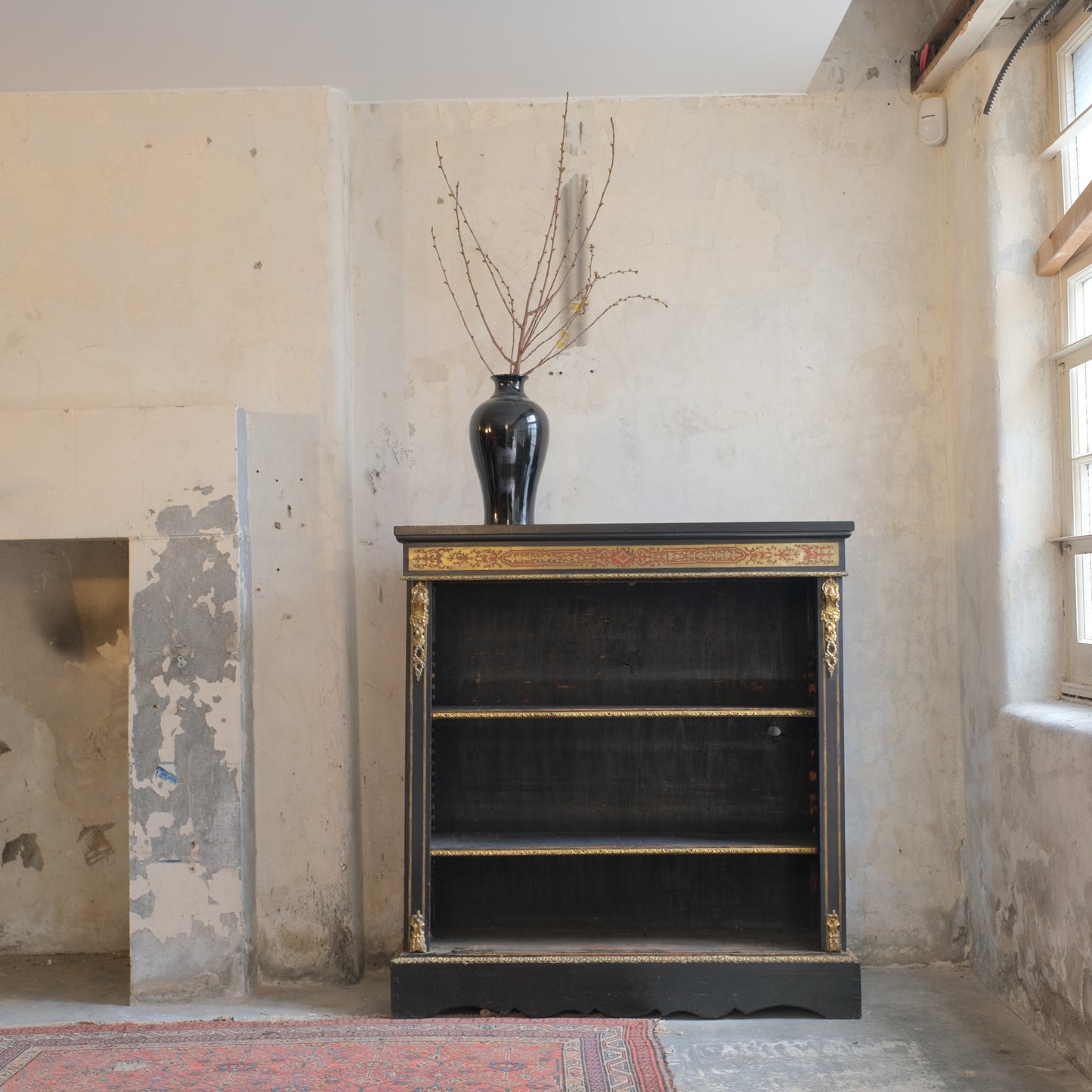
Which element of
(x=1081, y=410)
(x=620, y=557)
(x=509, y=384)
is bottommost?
(x=620, y=557)

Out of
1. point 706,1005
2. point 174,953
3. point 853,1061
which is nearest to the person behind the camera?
point 853,1061

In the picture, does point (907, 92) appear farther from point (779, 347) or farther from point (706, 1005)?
point (706, 1005)

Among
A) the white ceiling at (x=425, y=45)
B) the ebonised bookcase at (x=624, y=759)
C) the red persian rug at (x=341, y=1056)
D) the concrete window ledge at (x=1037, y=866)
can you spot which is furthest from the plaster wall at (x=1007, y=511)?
the red persian rug at (x=341, y=1056)

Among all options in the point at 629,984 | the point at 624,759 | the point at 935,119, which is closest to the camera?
the point at 629,984

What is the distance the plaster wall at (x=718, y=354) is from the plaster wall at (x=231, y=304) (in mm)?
162

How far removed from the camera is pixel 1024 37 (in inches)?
124

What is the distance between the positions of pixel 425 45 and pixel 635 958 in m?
2.94

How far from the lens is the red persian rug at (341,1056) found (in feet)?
9.00

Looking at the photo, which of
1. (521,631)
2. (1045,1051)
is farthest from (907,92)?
(1045,1051)

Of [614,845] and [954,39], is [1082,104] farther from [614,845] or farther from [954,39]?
[614,845]

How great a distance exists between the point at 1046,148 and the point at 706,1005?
285 cm

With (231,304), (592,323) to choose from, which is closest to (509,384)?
(592,323)

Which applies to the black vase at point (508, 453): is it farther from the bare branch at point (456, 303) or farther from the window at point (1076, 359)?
the window at point (1076, 359)

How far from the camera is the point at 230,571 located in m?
3.52
